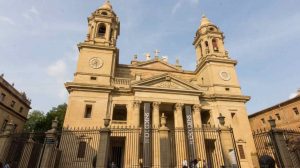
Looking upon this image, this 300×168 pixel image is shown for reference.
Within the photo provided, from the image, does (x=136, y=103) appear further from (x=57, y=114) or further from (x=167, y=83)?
(x=57, y=114)

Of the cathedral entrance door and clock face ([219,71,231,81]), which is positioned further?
clock face ([219,71,231,81])

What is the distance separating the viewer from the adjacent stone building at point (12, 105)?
2826 cm

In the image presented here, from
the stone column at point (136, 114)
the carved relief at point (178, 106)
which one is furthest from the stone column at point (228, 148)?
the carved relief at point (178, 106)

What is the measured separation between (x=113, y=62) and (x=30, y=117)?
87.5 feet

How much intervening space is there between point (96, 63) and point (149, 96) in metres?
7.58

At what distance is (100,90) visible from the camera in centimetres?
2247

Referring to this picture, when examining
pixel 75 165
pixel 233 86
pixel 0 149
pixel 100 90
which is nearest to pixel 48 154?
pixel 0 149

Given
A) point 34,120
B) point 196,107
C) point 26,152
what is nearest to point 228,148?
point 196,107

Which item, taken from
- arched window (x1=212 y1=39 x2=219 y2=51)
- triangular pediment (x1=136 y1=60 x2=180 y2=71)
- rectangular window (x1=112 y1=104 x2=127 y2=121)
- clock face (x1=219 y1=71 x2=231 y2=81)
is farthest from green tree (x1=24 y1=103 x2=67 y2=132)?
arched window (x1=212 y1=39 x2=219 y2=51)

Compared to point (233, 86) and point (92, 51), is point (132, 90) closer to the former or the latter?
point (92, 51)

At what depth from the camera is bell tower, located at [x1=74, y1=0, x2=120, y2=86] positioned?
2364cm

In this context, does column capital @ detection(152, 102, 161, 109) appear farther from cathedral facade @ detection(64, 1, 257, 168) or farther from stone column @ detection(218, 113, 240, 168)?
stone column @ detection(218, 113, 240, 168)

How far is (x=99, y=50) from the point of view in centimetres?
2544

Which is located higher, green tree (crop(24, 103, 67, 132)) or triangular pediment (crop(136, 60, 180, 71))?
triangular pediment (crop(136, 60, 180, 71))
